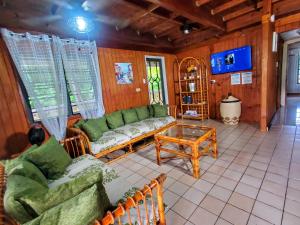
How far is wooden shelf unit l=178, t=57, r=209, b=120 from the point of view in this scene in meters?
4.80

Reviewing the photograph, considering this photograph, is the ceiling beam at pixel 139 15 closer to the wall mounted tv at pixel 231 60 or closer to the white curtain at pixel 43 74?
the white curtain at pixel 43 74

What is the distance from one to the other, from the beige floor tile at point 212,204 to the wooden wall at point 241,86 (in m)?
3.24

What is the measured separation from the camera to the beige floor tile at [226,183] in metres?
1.92

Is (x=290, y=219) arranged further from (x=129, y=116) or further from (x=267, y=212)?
(x=129, y=116)

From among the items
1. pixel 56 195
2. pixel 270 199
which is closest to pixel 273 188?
pixel 270 199

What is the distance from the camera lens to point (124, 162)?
2809mm

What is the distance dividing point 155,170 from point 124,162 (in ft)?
2.09

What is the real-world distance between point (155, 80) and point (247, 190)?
3702mm

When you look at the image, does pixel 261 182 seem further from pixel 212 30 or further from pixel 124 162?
pixel 212 30

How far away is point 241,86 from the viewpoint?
4.18 m

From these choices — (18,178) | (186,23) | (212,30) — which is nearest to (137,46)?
(186,23)

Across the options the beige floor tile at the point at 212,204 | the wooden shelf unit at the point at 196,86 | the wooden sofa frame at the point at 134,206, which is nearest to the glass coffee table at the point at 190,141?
the beige floor tile at the point at 212,204

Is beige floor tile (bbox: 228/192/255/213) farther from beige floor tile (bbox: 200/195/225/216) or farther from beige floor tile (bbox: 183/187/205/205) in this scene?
beige floor tile (bbox: 183/187/205/205)

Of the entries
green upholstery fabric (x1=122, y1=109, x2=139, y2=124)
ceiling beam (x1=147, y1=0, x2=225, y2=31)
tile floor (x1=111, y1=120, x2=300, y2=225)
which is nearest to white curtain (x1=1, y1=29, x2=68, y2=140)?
green upholstery fabric (x1=122, y1=109, x2=139, y2=124)
